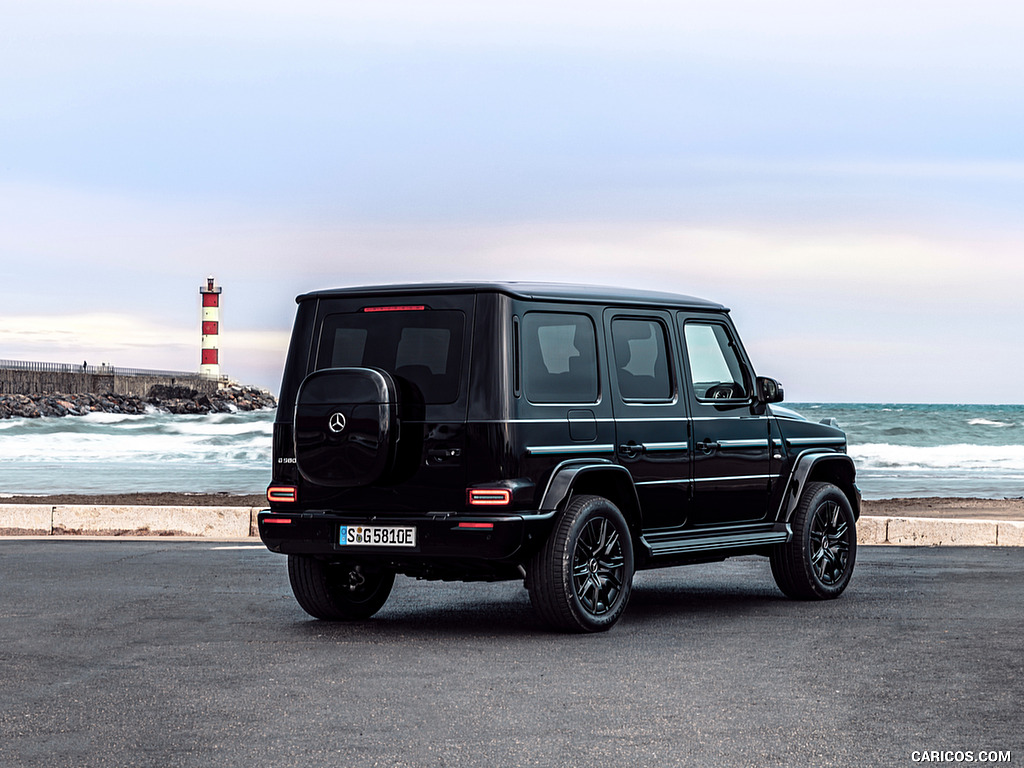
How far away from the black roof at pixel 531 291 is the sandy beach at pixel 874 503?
1006cm

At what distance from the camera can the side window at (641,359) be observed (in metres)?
9.20

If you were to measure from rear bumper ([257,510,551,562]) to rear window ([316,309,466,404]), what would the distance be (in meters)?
0.76

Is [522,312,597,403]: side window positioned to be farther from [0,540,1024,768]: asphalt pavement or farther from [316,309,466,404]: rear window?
[0,540,1024,768]: asphalt pavement

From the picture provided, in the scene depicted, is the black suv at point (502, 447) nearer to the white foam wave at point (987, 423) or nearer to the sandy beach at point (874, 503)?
the sandy beach at point (874, 503)

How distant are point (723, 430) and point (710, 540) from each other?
784 millimetres

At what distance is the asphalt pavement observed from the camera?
5441mm

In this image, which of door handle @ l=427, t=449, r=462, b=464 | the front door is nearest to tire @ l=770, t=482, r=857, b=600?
the front door

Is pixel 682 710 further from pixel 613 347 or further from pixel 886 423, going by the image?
pixel 886 423

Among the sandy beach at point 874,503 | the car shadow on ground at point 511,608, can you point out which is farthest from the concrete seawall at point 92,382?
the car shadow on ground at point 511,608

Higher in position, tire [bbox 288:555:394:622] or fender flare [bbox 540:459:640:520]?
fender flare [bbox 540:459:640:520]

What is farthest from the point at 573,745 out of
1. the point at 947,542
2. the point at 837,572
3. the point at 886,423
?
the point at 886,423

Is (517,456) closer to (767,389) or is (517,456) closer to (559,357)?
(559,357)

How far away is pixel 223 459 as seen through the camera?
39031 millimetres
